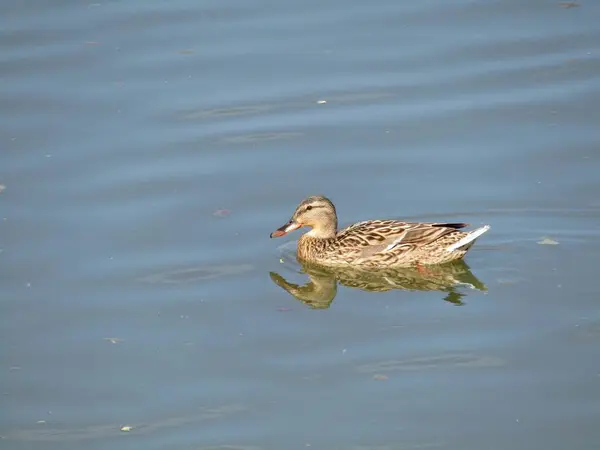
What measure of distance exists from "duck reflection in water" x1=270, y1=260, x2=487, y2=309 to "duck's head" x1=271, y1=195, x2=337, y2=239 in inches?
14.9

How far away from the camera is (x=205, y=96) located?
14.6 m

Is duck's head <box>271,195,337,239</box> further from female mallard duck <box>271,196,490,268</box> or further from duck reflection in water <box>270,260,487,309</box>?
duck reflection in water <box>270,260,487,309</box>

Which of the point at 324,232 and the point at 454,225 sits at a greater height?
the point at 454,225

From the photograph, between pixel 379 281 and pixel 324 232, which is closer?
pixel 379 281

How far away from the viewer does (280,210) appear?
40.4 feet

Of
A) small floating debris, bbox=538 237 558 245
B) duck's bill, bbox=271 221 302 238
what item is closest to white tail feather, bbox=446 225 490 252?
small floating debris, bbox=538 237 558 245

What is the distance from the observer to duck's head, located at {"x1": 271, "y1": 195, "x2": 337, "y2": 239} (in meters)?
11.9

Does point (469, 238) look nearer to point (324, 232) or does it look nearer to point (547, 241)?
point (547, 241)

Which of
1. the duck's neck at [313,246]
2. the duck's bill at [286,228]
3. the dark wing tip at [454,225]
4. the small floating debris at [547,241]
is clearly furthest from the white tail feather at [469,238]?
the duck's bill at [286,228]

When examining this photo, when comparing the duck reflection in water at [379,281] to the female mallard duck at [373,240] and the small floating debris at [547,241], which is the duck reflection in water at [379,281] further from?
the small floating debris at [547,241]

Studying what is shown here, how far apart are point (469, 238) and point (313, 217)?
1.59 m

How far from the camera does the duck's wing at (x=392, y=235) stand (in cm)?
1154

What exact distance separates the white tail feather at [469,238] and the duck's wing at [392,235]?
15 cm

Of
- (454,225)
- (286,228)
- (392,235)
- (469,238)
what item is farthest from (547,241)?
(286,228)
